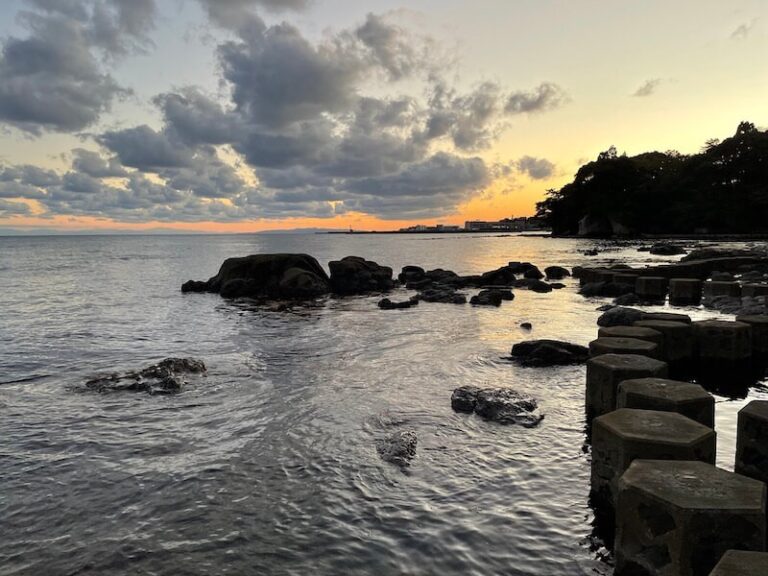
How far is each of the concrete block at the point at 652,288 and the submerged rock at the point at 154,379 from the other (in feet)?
60.0

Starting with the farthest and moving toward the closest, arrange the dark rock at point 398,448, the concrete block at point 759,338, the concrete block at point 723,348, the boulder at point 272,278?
the boulder at point 272,278 < the concrete block at point 759,338 < the concrete block at point 723,348 < the dark rock at point 398,448

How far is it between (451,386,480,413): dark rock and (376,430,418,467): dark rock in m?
1.28

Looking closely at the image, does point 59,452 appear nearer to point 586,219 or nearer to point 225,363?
point 225,363

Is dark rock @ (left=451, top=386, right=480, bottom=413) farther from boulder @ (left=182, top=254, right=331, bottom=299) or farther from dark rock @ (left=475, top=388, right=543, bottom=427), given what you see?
boulder @ (left=182, top=254, right=331, bottom=299)

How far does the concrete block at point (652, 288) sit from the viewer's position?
21547 mm

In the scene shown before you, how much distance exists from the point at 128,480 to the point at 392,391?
4701mm

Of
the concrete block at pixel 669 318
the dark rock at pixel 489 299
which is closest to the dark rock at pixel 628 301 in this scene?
the dark rock at pixel 489 299

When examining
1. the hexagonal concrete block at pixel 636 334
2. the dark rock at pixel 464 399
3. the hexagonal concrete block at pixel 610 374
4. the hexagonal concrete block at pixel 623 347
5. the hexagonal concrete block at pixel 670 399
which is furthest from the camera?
the hexagonal concrete block at pixel 636 334

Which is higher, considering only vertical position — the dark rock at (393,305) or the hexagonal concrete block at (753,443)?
the hexagonal concrete block at (753,443)

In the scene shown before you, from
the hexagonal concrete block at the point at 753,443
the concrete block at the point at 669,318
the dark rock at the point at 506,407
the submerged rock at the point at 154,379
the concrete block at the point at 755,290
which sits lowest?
the submerged rock at the point at 154,379

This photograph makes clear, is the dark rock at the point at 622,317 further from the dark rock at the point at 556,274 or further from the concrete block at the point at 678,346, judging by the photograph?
the dark rock at the point at 556,274

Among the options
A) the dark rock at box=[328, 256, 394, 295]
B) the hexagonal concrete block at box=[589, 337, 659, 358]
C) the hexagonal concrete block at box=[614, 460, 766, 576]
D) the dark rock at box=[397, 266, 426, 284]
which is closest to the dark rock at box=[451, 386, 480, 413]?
the hexagonal concrete block at box=[589, 337, 659, 358]

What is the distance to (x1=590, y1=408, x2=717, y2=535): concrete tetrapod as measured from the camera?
14.8 feet

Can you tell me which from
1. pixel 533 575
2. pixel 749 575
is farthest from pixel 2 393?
pixel 749 575
